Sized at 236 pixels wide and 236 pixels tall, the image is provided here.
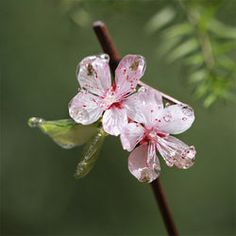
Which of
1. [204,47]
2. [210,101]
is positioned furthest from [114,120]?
[204,47]

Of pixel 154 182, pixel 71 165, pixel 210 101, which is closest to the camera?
pixel 154 182

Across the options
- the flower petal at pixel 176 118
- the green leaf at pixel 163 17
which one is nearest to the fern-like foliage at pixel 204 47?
the green leaf at pixel 163 17

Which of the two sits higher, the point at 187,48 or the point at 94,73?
the point at 187,48

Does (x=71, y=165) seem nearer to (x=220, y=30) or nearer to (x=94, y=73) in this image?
(x=220, y=30)

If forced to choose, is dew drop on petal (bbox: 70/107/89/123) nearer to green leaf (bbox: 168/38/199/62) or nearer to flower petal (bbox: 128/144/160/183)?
flower petal (bbox: 128/144/160/183)

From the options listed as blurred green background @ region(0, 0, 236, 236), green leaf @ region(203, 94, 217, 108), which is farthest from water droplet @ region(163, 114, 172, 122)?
blurred green background @ region(0, 0, 236, 236)

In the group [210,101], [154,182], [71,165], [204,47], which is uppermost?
[71,165]

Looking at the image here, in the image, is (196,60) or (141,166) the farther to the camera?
(196,60)

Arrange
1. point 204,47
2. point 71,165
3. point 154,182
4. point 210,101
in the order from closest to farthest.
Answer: point 154,182
point 210,101
point 204,47
point 71,165
